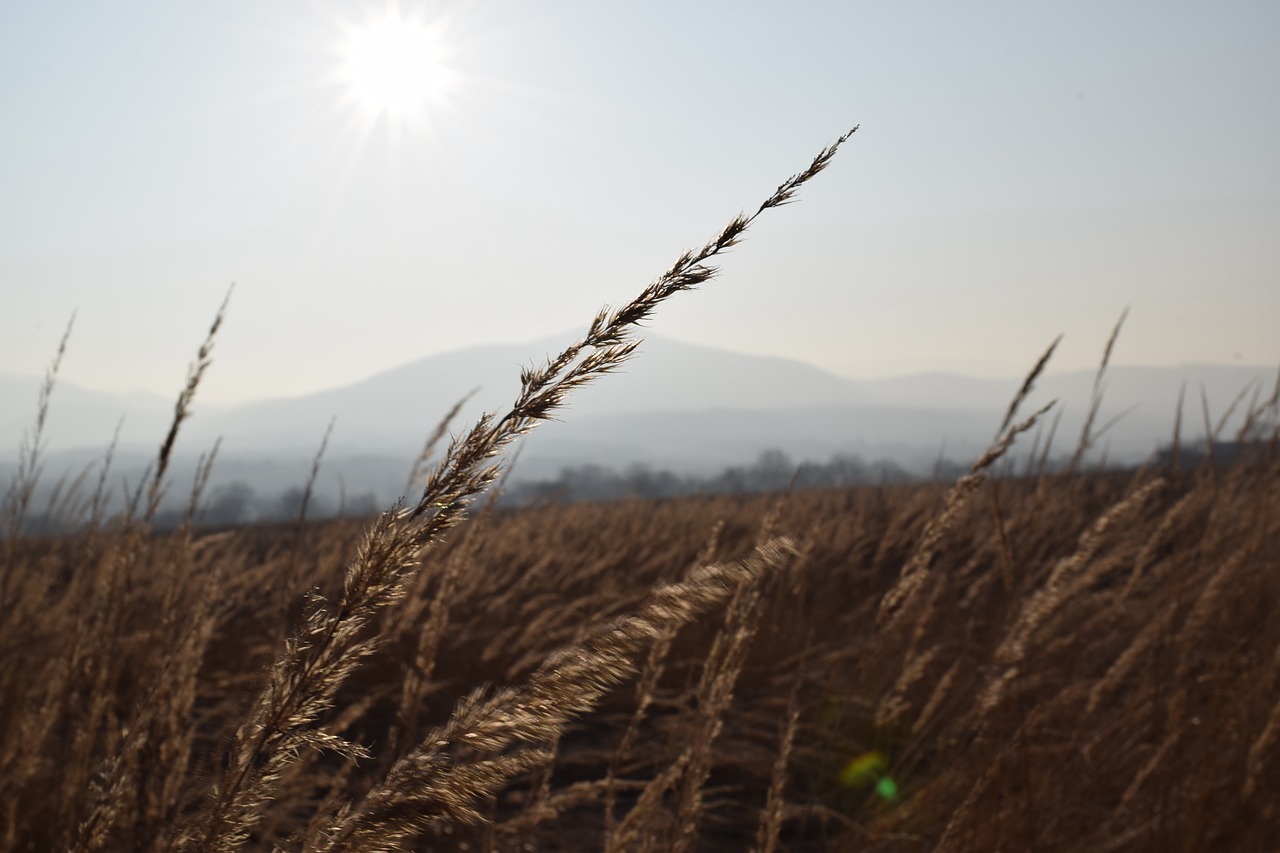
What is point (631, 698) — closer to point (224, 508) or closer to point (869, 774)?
point (869, 774)

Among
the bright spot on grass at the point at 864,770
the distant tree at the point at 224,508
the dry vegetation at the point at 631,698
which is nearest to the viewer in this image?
the dry vegetation at the point at 631,698

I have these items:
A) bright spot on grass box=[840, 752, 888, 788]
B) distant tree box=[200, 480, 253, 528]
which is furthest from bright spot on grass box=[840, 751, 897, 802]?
distant tree box=[200, 480, 253, 528]

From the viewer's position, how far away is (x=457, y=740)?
63 cm

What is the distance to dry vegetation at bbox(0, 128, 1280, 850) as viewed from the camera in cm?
63

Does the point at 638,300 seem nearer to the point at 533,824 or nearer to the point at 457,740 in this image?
the point at 457,740

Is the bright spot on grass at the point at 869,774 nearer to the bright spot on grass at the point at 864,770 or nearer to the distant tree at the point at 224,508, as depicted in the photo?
the bright spot on grass at the point at 864,770

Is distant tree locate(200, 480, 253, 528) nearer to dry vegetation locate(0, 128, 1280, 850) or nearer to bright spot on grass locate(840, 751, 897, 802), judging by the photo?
dry vegetation locate(0, 128, 1280, 850)

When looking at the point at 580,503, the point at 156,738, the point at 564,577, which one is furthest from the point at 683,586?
the point at 580,503

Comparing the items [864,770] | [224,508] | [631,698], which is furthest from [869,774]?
[224,508]

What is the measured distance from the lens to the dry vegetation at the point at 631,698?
627 millimetres

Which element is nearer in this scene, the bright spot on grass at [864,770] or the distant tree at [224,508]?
the distant tree at [224,508]

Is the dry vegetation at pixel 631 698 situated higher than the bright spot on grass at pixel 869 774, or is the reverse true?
the dry vegetation at pixel 631 698

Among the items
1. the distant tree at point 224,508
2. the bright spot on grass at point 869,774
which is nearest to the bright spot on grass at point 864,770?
the bright spot on grass at point 869,774

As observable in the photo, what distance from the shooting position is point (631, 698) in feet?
13.1
